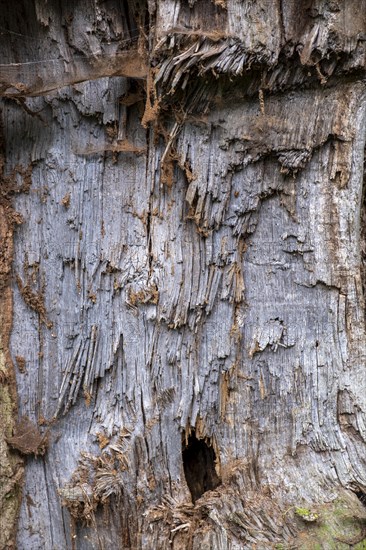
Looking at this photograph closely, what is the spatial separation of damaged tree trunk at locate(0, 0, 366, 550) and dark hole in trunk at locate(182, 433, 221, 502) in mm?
13

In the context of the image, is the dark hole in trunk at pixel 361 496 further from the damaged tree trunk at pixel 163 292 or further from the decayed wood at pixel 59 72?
the decayed wood at pixel 59 72

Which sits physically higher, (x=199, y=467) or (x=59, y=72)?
(x=59, y=72)

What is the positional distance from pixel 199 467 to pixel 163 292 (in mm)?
742

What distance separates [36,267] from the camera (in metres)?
2.11

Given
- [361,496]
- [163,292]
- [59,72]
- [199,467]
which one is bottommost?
[361,496]

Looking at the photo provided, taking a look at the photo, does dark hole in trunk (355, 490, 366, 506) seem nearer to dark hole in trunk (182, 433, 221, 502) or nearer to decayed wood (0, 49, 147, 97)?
dark hole in trunk (182, 433, 221, 502)

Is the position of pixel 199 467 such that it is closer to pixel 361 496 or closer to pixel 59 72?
pixel 361 496

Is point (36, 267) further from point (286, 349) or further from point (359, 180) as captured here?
point (359, 180)

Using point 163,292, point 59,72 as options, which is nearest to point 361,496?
point 163,292

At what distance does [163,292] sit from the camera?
205cm

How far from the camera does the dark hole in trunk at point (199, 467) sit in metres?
2.11

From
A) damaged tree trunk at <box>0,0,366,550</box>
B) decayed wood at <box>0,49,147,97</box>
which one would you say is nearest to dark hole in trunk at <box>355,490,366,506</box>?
damaged tree trunk at <box>0,0,366,550</box>

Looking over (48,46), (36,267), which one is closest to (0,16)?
(48,46)

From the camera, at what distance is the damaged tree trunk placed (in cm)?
200
